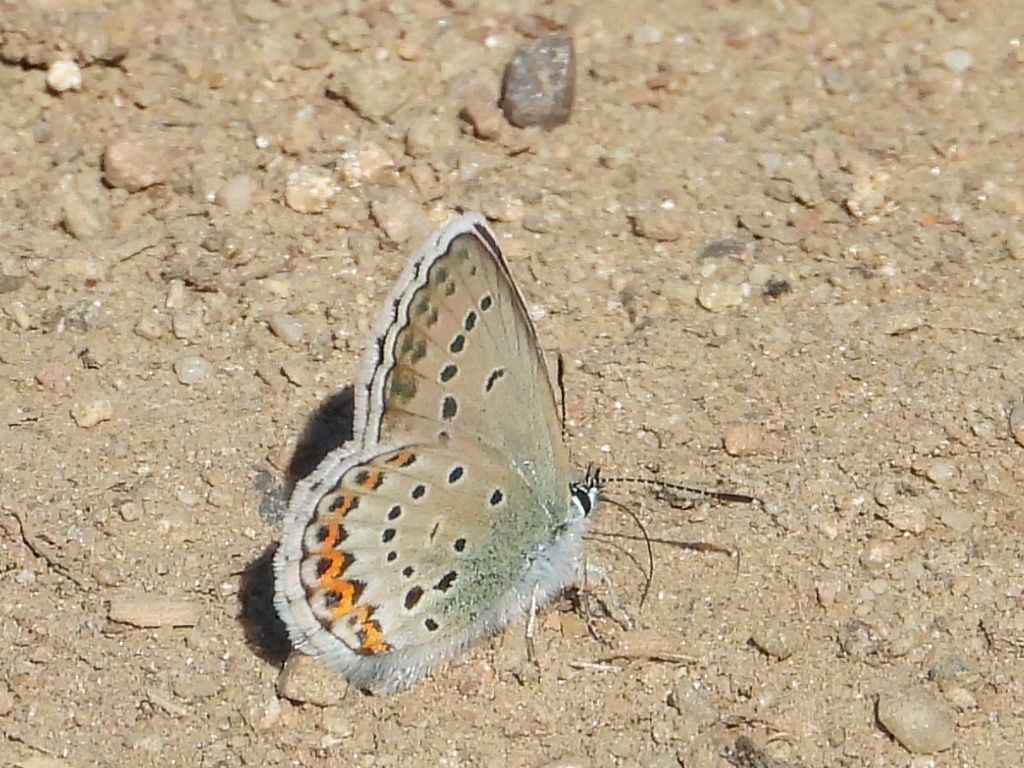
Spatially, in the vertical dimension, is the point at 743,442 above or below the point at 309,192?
below

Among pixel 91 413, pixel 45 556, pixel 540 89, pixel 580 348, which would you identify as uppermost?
pixel 540 89

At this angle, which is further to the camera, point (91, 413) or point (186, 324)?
point (186, 324)

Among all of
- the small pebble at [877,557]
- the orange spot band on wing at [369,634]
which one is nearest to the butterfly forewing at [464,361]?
the orange spot band on wing at [369,634]

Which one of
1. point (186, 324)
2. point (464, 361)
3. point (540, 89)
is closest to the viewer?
point (464, 361)

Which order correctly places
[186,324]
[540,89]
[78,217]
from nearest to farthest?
[186,324]
[78,217]
[540,89]

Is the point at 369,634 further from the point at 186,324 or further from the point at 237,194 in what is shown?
the point at 237,194

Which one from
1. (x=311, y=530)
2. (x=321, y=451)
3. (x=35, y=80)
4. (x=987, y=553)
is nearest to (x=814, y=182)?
(x=987, y=553)

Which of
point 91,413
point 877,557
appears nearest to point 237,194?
point 91,413

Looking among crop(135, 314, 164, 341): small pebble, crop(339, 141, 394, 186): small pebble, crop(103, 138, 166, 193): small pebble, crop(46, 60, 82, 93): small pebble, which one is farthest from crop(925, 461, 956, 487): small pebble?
crop(46, 60, 82, 93): small pebble

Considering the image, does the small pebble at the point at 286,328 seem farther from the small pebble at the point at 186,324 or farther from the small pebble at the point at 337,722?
the small pebble at the point at 337,722
